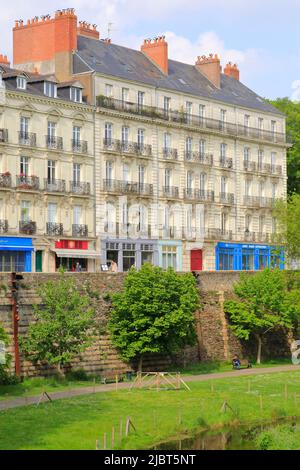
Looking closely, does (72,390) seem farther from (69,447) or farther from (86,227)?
(86,227)

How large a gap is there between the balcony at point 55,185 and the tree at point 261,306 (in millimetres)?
14037

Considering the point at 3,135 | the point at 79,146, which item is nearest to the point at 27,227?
the point at 3,135

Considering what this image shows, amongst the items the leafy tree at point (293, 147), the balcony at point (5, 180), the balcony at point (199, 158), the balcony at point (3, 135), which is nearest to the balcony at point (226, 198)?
the balcony at point (199, 158)

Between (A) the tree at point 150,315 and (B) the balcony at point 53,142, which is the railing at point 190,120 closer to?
(B) the balcony at point 53,142

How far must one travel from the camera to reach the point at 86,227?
73.0m

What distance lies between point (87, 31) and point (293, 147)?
2481 cm

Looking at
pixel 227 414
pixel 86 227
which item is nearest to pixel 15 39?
pixel 86 227

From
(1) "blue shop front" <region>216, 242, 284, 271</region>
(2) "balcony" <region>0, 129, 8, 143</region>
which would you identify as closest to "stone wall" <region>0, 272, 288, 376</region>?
(2) "balcony" <region>0, 129, 8, 143</region>

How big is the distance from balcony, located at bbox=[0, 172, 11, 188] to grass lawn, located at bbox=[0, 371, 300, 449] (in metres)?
21.1

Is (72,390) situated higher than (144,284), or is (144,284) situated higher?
(144,284)

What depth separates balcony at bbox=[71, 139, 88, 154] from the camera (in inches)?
2854

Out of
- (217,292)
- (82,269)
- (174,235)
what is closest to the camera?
(217,292)

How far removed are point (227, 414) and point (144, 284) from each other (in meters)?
13.3

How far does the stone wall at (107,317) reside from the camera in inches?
2083
